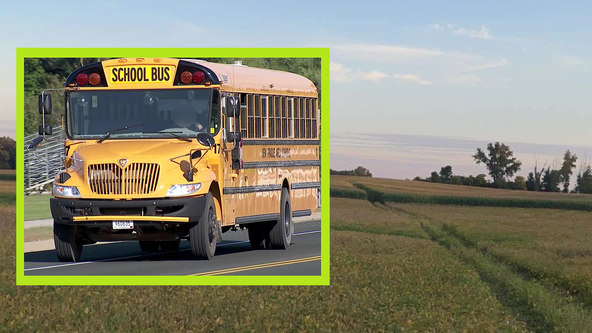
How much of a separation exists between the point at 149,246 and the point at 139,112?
87.9 inches

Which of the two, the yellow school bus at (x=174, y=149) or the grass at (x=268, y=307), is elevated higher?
the yellow school bus at (x=174, y=149)

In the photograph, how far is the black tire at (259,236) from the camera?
16406 millimetres

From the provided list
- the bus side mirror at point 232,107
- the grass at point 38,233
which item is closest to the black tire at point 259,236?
the bus side mirror at point 232,107

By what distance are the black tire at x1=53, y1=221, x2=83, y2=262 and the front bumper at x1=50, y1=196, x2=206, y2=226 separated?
17cm

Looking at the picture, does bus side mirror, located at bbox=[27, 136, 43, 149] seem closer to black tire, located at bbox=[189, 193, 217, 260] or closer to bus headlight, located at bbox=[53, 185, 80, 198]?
bus headlight, located at bbox=[53, 185, 80, 198]

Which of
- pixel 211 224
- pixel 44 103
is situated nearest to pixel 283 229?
pixel 211 224

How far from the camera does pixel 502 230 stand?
5947cm

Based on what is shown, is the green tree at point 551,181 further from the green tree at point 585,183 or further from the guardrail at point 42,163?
the guardrail at point 42,163

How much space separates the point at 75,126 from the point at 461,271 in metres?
19.9

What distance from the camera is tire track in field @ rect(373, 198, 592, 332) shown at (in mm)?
23266

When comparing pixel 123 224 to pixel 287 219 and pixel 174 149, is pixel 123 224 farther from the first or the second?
pixel 287 219

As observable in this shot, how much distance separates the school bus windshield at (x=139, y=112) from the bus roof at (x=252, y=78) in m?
0.37

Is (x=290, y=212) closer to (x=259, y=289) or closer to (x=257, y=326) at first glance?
(x=257, y=326)

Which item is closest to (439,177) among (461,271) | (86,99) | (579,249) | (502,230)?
(502,230)
